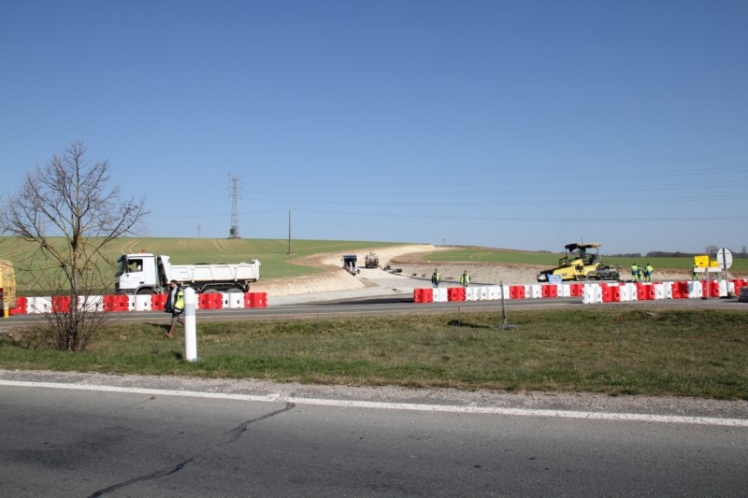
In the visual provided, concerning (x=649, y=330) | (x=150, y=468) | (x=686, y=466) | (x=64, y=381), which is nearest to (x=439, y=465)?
(x=686, y=466)

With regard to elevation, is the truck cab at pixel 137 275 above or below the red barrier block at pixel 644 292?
above

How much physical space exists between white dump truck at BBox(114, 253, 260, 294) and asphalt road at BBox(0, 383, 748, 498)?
26.0m

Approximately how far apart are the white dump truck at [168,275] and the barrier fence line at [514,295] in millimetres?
2132

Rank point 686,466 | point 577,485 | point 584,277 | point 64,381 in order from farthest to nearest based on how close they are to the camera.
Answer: point 584,277
point 64,381
point 686,466
point 577,485

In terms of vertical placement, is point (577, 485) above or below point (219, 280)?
below

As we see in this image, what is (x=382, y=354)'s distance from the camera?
12.7 meters

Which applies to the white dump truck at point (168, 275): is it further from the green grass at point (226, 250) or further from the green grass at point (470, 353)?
the green grass at point (470, 353)

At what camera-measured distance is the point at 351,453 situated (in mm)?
5219

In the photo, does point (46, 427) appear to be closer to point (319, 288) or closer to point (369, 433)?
point (369, 433)

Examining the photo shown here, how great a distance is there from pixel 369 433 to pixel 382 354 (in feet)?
22.8

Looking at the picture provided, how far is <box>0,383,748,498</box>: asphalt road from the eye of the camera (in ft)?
14.9

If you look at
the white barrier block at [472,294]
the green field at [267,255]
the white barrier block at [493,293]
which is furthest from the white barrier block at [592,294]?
the green field at [267,255]

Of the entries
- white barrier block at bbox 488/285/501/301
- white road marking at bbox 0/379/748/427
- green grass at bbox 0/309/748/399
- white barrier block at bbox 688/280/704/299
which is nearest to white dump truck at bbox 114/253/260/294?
green grass at bbox 0/309/748/399

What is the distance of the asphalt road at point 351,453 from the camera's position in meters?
4.54
